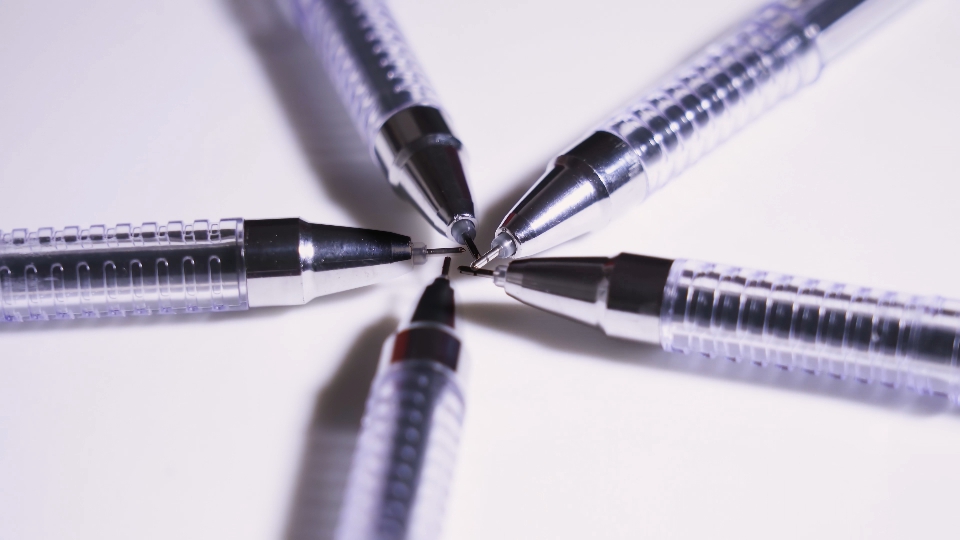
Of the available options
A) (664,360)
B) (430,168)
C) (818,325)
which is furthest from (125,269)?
(818,325)

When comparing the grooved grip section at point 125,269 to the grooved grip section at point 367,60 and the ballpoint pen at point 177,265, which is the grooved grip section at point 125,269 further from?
the grooved grip section at point 367,60

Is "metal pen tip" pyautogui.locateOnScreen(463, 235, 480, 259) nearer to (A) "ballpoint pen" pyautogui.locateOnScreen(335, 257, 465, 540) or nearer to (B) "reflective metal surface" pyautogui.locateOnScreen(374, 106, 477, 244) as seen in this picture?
(B) "reflective metal surface" pyautogui.locateOnScreen(374, 106, 477, 244)

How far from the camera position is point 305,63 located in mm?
1443

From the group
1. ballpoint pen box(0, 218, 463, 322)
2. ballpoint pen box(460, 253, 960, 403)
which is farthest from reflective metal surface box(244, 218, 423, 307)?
ballpoint pen box(460, 253, 960, 403)

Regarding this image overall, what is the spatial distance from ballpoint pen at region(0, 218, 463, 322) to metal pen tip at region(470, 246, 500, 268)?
0.13 meters

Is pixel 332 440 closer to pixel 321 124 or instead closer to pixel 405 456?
pixel 405 456

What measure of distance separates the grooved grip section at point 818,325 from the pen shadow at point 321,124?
0.37 m

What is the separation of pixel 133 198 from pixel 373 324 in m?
0.40

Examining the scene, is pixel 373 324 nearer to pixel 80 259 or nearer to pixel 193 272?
pixel 193 272

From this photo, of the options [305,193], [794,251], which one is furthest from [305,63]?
[794,251]

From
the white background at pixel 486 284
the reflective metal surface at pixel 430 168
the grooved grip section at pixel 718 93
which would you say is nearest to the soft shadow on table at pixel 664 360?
the white background at pixel 486 284

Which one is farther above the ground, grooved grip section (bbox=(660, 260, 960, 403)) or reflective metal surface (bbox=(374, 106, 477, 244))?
reflective metal surface (bbox=(374, 106, 477, 244))

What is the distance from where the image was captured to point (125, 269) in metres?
1.06

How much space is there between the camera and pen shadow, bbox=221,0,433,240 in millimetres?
1244
